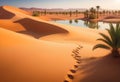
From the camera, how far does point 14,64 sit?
315 inches

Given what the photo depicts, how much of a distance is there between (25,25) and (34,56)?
16260 millimetres

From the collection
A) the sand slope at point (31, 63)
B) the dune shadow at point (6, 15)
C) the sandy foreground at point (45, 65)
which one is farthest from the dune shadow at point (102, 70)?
the dune shadow at point (6, 15)

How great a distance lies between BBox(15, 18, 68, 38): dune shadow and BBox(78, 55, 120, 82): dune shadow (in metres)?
11.7

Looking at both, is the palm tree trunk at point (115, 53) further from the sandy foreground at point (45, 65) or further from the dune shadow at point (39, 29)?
the dune shadow at point (39, 29)

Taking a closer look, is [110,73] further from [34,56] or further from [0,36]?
[0,36]

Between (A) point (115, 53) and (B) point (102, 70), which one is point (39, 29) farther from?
(B) point (102, 70)

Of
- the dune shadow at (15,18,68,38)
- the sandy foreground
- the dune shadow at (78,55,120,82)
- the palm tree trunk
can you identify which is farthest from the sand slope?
the dune shadow at (15,18,68,38)

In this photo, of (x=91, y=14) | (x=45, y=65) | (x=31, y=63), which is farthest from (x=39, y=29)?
(x=91, y=14)

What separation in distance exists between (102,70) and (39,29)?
1541cm

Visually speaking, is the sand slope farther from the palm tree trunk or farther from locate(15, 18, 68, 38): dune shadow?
locate(15, 18, 68, 38): dune shadow

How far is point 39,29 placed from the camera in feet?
73.8

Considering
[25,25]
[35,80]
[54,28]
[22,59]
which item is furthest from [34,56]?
[25,25]

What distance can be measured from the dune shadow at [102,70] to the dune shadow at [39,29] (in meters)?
11.7

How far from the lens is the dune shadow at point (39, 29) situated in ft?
68.2
